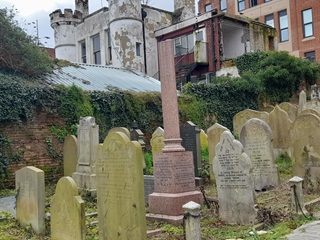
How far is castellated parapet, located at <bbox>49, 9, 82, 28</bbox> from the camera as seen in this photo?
28.1 metres

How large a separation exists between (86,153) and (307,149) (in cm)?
609

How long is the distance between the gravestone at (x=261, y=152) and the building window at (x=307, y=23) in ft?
86.1

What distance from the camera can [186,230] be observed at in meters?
5.88

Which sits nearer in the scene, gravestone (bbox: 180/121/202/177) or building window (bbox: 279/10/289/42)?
gravestone (bbox: 180/121/202/177)

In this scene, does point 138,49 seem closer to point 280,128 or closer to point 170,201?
point 280,128

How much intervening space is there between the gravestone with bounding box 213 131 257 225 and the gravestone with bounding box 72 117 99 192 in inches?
185

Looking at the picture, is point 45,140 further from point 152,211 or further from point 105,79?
point 152,211

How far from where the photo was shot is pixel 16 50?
1590 centimetres

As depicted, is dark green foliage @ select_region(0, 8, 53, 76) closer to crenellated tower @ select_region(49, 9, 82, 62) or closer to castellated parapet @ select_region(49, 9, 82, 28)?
castellated parapet @ select_region(49, 9, 82, 28)

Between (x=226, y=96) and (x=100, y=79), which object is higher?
(x=100, y=79)

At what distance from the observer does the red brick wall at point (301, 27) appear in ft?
110

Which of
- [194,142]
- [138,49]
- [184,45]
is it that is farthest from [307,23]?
[194,142]

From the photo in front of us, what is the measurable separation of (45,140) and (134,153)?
9.85m

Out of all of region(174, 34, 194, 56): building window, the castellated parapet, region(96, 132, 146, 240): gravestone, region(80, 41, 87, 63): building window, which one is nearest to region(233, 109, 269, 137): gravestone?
region(174, 34, 194, 56): building window
